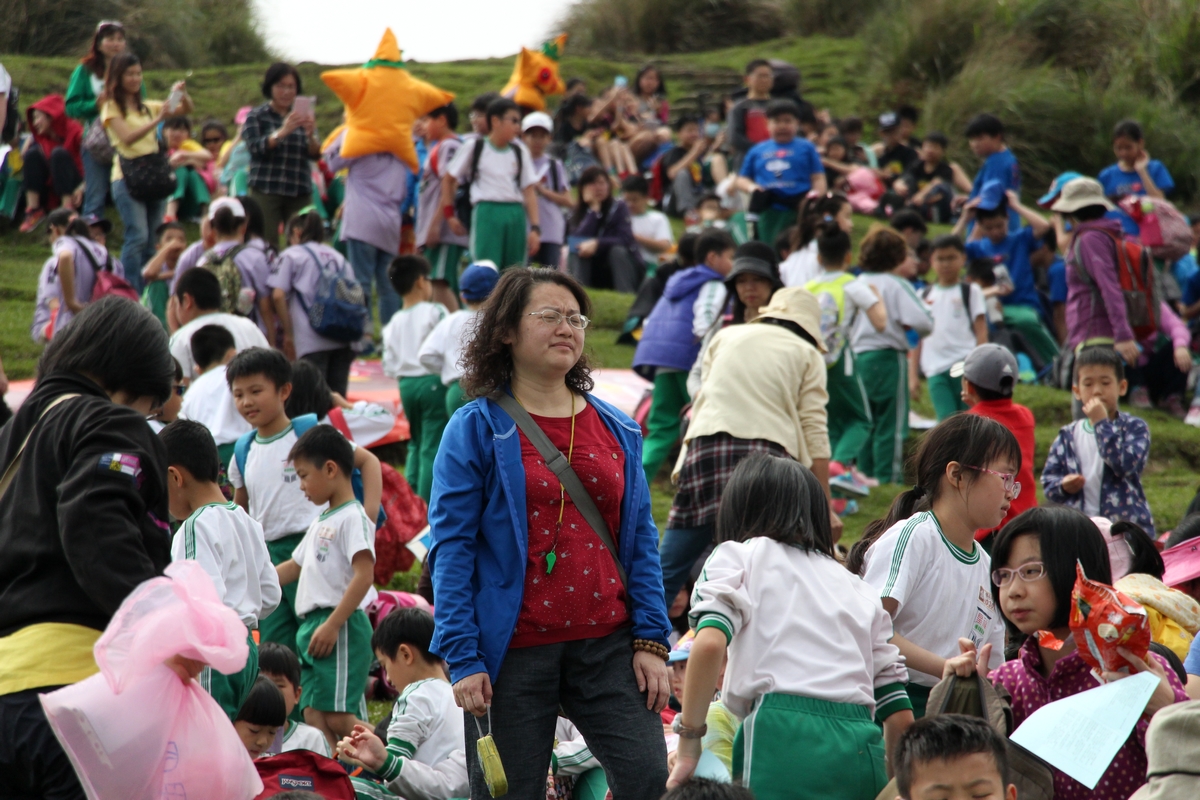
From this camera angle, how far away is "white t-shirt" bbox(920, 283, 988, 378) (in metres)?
9.52

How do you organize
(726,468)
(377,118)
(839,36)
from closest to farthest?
(726,468) → (377,118) → (839,36)

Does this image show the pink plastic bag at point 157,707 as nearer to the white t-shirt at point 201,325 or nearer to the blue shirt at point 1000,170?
the white t-shirt at point 201,325

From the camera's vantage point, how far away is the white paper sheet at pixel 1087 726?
2.98m

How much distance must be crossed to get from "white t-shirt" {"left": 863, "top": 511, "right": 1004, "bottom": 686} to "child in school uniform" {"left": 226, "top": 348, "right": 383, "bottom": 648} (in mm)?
2678

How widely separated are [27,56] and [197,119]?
344 cm

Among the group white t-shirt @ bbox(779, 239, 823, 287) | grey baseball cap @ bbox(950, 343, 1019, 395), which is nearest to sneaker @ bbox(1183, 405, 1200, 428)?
white t-shirt @ bbox(779, 239, 823, 287)

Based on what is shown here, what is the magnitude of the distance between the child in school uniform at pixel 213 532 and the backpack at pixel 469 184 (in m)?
6.21

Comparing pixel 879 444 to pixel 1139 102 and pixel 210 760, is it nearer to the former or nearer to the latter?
pixel 210 760

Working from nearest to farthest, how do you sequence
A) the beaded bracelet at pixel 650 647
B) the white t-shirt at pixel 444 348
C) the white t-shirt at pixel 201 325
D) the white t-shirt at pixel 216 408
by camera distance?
the beaded bracelet at pixel 650 647 < the white t-shirt at pixel 216 408 < the white t-shirt at pixel 201 325 < the white t-shirt at pixel 444 348

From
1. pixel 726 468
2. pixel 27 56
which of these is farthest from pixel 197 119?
pixel 726 468

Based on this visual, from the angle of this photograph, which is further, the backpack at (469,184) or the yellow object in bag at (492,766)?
the backpack at (469,184)

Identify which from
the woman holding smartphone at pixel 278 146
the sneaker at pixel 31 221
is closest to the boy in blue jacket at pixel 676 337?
the woman holding smartphone at pixel 278 146

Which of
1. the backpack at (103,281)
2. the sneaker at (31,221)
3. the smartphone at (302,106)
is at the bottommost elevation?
the sneaker at (31,221)

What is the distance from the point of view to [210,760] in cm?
305
